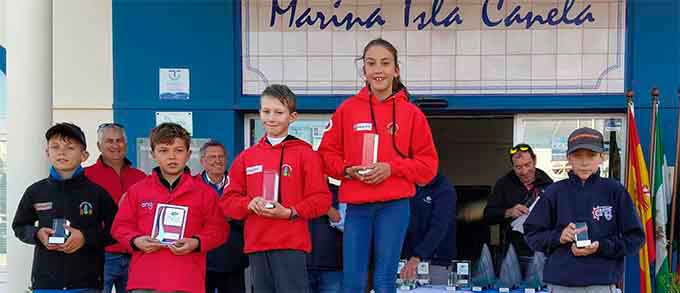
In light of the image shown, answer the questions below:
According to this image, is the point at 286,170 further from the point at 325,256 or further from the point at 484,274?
the point at 484,274

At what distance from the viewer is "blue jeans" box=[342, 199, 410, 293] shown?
363 cm

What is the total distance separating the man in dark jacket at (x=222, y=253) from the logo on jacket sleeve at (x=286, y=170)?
1.06 metres

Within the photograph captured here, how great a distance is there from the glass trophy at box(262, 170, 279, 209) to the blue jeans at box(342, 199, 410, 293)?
0.40m

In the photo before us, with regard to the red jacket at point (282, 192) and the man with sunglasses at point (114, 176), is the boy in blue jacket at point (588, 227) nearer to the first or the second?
the red jacket at point (282, 192)

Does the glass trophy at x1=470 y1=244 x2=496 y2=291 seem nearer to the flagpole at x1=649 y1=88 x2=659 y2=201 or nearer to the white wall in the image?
the flagpole at x1=649 y1=88 x2=659 y2=201

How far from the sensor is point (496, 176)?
33.0ft

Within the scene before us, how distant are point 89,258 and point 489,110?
3422 mm

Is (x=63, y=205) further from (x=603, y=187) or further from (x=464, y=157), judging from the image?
(x=464, y=157)

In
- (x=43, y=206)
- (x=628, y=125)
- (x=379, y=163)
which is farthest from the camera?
(x=628, y=125)

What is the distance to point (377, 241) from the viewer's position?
12.0 ft

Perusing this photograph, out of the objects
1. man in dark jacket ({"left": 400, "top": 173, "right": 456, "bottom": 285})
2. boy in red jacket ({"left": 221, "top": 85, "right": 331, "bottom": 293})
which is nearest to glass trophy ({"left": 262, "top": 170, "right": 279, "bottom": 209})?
boy in red jacket ({"left": 221, "top": 85, "right": 331, "bottom": 293})

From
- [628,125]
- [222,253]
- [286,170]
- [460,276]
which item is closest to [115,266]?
[222,253]

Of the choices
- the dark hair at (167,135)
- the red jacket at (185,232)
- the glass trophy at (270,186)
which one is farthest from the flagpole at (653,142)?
the dark hair at (167,135)

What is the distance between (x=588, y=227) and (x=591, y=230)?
0.02 metres
